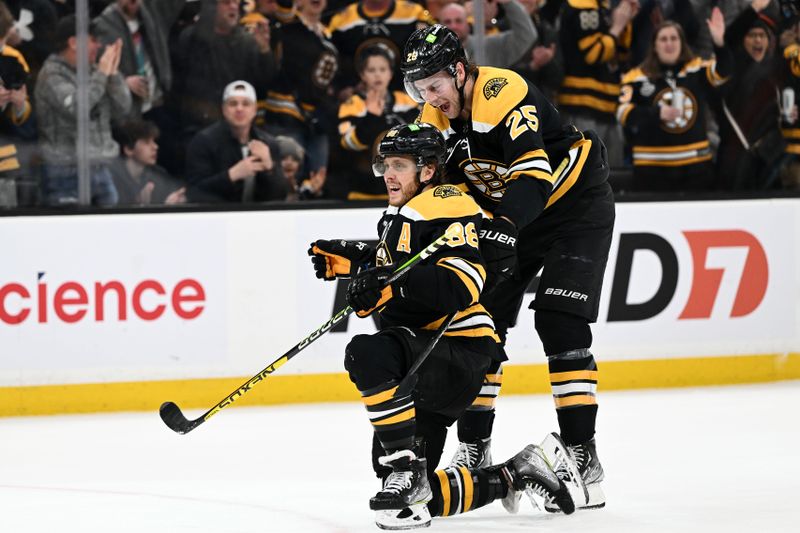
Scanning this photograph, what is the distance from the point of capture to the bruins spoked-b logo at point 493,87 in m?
3.28

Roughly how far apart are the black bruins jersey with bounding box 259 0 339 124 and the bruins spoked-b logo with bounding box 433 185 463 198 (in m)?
2.64

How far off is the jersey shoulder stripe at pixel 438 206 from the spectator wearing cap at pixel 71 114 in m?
2.63

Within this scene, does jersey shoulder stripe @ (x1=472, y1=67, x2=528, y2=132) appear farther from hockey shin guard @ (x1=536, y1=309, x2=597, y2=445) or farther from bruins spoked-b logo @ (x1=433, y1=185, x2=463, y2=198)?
hockey shin guard @ (x1=536, y1=309, x2=597, y2=445)

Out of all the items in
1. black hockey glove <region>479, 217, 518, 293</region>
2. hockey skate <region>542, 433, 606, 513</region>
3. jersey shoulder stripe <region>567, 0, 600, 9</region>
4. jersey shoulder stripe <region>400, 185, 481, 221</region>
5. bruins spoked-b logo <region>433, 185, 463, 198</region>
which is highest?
jersey shoulder stripe <region>567, 0, 600, 9</region>

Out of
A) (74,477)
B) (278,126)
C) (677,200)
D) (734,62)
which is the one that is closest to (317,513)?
(74,477)

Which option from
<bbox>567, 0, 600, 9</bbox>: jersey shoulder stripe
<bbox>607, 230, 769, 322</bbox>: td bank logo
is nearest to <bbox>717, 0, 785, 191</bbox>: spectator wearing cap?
<bbox>607, 230, 769, 322</bbox>: td bank logo

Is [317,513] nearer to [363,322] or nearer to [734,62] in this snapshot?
[363,322]

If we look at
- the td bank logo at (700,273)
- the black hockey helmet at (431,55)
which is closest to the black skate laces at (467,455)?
the black hockey helmet at (431,55)

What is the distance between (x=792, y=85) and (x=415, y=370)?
376cm

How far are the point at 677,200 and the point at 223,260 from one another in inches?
78.0

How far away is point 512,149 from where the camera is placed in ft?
10.6

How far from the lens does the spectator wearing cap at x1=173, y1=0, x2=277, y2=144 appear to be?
5.51 meters

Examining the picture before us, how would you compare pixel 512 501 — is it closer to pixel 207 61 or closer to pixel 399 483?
pixel 399 483

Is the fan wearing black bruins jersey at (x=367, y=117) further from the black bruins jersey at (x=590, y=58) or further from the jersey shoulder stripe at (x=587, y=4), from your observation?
the jersey shoulder stripe at (x=587, y=4)
